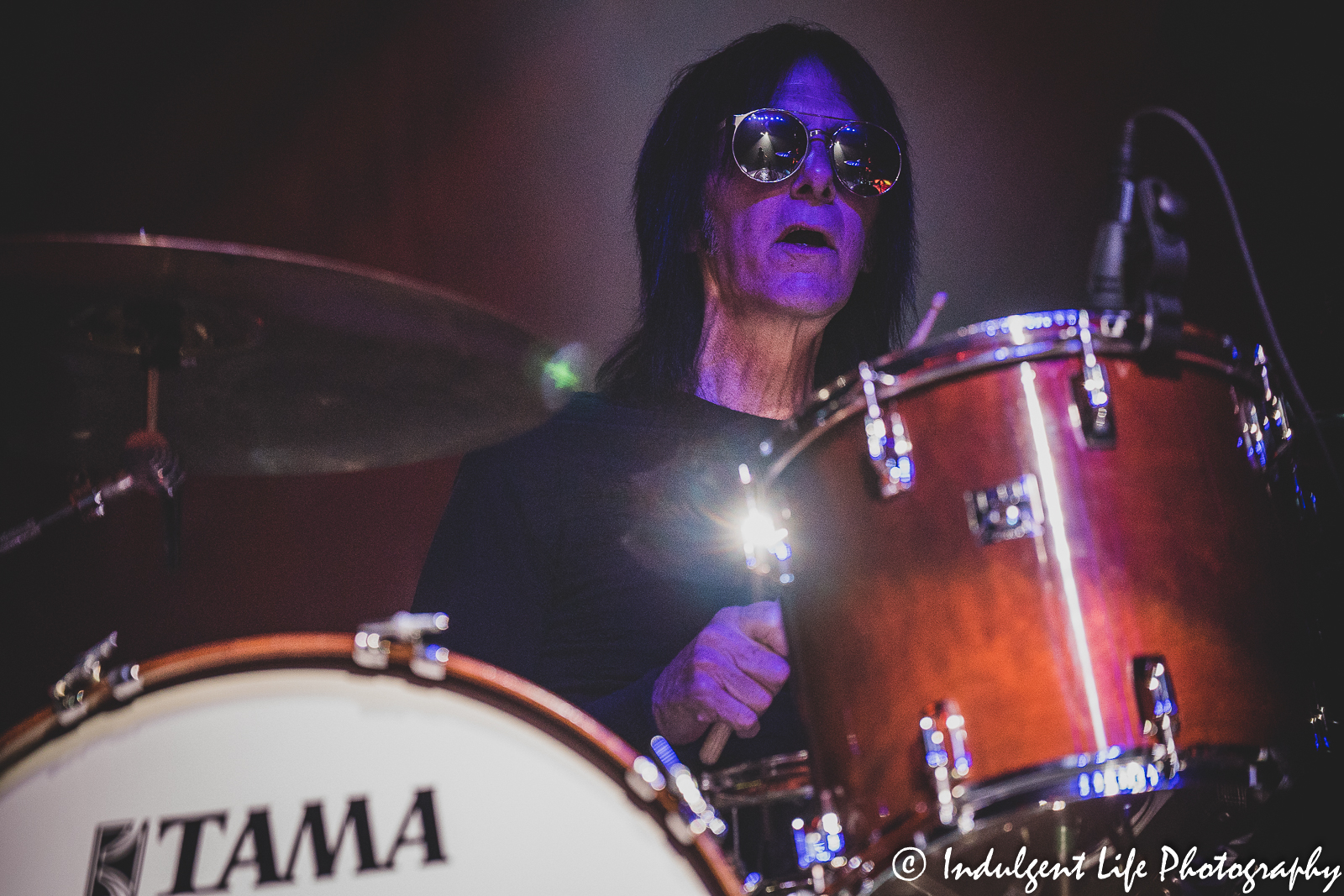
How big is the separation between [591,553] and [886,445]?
2.44 ft

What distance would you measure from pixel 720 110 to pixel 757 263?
452mm

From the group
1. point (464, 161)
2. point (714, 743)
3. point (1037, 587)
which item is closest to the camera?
point (1037, 587)

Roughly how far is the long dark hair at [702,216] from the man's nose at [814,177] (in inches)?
9.2

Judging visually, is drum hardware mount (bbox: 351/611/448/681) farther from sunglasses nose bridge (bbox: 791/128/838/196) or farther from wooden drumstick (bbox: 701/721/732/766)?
sunglasses nose bridge (bbox: 791/128/838/196)

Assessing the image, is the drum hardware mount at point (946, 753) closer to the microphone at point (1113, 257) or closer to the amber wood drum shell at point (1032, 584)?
the amber wood drum shell at point (1032, 584)

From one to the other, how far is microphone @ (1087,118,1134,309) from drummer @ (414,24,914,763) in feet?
1.77

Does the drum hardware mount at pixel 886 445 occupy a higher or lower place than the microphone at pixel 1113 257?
lower

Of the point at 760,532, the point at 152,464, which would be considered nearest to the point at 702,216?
the point at 760,532

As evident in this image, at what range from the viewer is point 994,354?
44.2 inches

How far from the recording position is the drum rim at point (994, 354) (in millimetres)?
1122

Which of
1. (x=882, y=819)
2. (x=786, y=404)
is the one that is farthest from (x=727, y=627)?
(x=786, y=404)

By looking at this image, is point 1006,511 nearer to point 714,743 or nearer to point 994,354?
point 994,354

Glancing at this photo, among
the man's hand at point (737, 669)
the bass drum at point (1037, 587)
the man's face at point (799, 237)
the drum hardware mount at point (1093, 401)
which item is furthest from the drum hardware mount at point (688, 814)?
the man's face at point (799, 237)

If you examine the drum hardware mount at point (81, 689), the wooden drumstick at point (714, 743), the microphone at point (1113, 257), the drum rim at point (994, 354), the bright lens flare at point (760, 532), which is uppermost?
the microphone at point (1113, 257)
